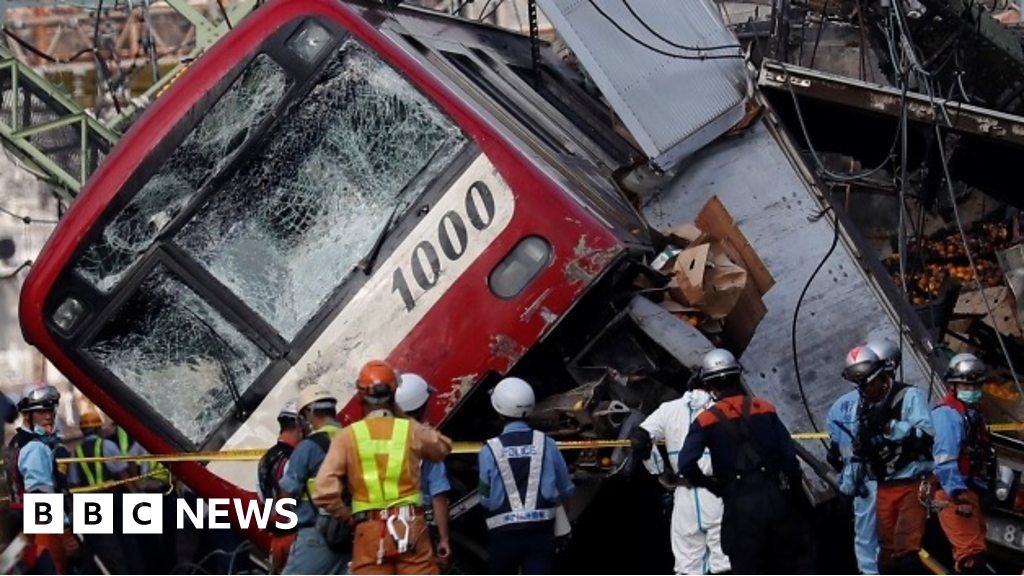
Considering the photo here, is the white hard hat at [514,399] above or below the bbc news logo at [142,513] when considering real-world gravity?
below

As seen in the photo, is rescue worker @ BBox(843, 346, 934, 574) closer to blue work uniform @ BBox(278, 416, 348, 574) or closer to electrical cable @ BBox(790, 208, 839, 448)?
electrical cable @ BBox(790, 208, 839, 448)

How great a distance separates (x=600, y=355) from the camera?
36.3ft

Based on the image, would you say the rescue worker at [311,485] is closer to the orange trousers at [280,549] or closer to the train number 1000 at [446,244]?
the orange trousers at [280,549]

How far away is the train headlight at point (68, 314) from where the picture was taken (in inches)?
423

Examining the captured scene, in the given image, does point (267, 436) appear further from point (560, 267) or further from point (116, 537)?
point (116, 537)

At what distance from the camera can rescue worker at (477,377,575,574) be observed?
9.68m

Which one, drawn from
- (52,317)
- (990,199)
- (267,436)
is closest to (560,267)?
(267,436)

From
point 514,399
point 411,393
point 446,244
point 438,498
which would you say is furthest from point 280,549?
point 446,244

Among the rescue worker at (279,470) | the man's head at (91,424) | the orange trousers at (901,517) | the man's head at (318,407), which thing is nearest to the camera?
the man's head at (318,407)

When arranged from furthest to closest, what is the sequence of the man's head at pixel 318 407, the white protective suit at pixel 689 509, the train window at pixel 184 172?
the train window at pixel 184 172 < the white protective suit at pixel 689 509 < the man's head at pixel 318 407

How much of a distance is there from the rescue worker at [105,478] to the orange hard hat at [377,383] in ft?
18.1

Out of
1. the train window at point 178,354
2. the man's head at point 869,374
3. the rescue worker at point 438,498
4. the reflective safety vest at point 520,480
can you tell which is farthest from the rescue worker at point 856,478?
the train window at point 178,354

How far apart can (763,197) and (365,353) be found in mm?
3066

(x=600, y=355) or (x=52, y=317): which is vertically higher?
(x=52, y=317)
